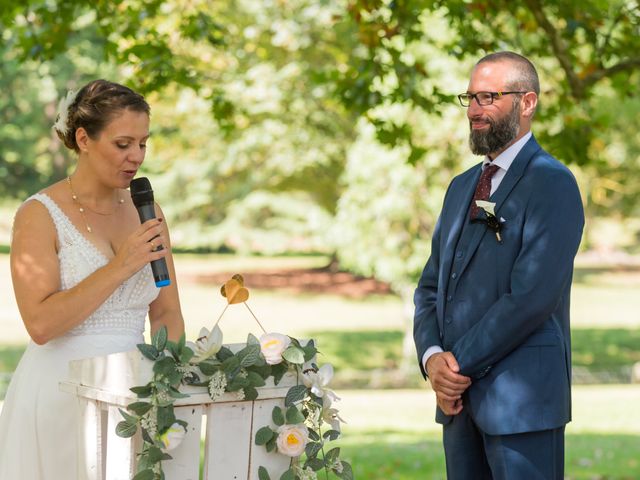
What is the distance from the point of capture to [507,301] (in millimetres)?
3367

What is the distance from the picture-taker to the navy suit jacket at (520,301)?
11.1ft

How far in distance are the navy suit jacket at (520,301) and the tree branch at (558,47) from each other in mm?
3819

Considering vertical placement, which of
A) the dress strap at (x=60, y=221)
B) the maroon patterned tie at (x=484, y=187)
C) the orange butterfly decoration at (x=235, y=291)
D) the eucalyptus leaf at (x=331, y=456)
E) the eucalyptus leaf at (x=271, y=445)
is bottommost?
the eucalyptus leaf at (x=331, y=456)

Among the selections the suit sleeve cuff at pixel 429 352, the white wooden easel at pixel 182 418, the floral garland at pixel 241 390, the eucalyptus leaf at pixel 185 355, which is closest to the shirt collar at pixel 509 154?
the suit sleeve cuff at pixel 429 352

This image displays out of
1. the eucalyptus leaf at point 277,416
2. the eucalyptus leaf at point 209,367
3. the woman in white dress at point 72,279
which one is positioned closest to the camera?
the eucalyptus leaf at point 209,367

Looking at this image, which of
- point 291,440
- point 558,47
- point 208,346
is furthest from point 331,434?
point 558,47

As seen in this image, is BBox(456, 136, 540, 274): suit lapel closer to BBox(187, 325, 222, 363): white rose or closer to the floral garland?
the floral garland

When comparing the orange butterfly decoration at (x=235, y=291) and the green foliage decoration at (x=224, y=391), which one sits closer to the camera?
the green foliage decoration at (x=224, y=391)

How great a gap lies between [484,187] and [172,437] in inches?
62.6

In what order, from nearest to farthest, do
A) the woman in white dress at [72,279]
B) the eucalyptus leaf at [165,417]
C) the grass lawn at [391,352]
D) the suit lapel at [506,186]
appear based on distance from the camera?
the eucalyptus leaf at [165,417] → the woman in white dress at [72,279] → the suit lapel at [506,186] → the grass lawn at [391,352]

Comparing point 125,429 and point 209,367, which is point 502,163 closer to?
point 209,367

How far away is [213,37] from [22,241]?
189 inches

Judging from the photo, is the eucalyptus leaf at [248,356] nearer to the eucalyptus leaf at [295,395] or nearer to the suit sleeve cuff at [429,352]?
the eucalyptus leaf at [295,395]

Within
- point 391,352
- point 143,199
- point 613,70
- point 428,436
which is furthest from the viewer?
point 391,352
